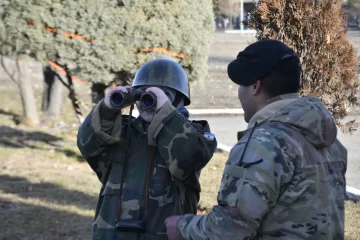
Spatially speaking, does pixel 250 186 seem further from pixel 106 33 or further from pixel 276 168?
pixel 106 33

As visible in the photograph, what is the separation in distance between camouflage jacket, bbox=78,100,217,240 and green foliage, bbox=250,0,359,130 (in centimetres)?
219

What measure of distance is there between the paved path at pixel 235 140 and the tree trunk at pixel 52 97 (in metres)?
3.10

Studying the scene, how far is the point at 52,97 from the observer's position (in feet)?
45.9

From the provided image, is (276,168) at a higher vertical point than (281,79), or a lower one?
lower

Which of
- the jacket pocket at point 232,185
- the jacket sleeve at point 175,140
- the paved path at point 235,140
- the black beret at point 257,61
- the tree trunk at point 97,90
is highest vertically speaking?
the black beret at point 257,61

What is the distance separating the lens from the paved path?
24.6 ft

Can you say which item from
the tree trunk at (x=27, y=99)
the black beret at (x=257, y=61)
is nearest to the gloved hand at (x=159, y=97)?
the black beret at (x=257, y=61)

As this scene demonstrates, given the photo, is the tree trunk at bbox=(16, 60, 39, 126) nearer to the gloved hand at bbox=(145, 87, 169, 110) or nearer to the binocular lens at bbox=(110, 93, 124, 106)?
the binocular lens at bbox=(110, 93, 124, 106)

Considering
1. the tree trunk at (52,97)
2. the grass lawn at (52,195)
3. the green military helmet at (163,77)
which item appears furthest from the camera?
the tree trunk at (52,97)

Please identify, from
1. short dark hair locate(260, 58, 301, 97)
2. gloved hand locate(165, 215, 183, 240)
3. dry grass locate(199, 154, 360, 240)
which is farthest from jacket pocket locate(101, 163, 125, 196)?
dry grass locate(199, 154, 360, 240)

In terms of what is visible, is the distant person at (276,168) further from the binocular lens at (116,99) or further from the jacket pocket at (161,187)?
the binocular lens at (116,99)

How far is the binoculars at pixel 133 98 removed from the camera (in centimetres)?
307

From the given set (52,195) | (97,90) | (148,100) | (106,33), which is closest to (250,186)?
(148,100)

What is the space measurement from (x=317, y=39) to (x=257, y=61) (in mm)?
3228
